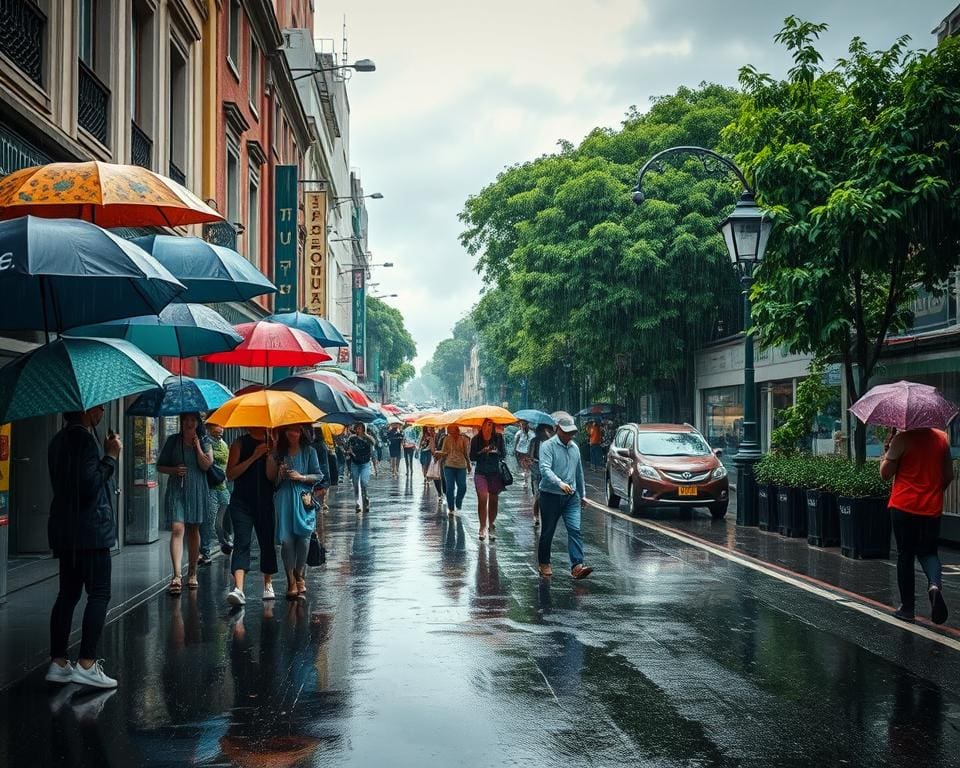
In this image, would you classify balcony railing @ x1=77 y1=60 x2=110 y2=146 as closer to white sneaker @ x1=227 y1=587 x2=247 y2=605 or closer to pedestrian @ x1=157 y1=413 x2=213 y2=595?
pedestrian @ x1=157 y1=413 x2=213 y2=595

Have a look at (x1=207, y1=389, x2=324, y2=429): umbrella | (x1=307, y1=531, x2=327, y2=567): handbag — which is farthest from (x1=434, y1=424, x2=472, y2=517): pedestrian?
(x1=207, y1=389, x2=324, y2=429): umbrella

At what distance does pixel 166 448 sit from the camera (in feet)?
35.4

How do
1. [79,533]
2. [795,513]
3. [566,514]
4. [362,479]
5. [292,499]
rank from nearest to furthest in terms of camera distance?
[79,533] < [292,499] < [566,514] < [795,513] < [362,479]

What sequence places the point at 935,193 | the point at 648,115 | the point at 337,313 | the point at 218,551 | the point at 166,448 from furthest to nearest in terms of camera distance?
the point at 337,313, the point at 648,115, the point at 218,551, the point at 935,193, the point at 166,448

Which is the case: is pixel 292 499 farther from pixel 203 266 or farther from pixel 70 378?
pixel 70 378

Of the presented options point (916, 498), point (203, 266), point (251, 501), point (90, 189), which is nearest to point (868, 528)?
point (916, 498)

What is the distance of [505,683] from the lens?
658 centimetres

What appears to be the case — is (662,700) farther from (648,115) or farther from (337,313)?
(337,313)

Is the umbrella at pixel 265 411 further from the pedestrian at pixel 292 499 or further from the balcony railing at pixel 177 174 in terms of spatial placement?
the balcony railing at pixel 177 174

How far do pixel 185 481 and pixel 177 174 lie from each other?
9455 mm

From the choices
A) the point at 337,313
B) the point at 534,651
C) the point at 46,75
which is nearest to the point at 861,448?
the point at 534,651

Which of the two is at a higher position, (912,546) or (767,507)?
(912,546)

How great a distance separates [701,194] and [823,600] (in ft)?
75.8

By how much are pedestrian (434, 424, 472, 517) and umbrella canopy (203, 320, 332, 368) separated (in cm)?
518
